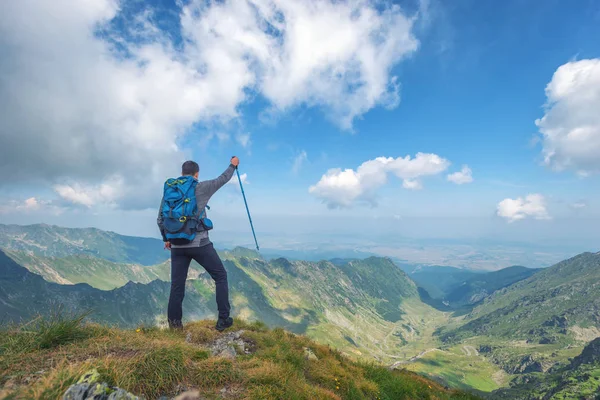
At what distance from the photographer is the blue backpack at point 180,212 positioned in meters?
8.77

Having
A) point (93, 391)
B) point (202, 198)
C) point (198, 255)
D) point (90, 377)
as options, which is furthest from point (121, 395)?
→ point (202, 198)

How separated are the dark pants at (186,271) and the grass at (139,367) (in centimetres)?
95

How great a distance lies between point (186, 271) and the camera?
996 cm

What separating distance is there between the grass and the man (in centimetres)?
134

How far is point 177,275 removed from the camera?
9.76m

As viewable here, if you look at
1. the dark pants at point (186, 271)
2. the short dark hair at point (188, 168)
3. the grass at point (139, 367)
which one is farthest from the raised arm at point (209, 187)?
the grass at point (139, 367)

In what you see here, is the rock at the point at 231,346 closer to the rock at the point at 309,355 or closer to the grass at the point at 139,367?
the grass at the point at 139,367

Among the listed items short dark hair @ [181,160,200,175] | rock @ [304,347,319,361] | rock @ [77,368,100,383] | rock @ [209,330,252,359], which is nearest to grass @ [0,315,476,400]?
rock @ [77,368,100,383]

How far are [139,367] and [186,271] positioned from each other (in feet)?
13.6

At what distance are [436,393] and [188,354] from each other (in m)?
11.6

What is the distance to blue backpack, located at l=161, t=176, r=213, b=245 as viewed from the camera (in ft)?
28.8

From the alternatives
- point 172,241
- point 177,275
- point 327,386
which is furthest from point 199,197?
point 327,386

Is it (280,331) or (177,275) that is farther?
(280,331)

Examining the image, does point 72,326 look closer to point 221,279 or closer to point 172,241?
point 172,241
